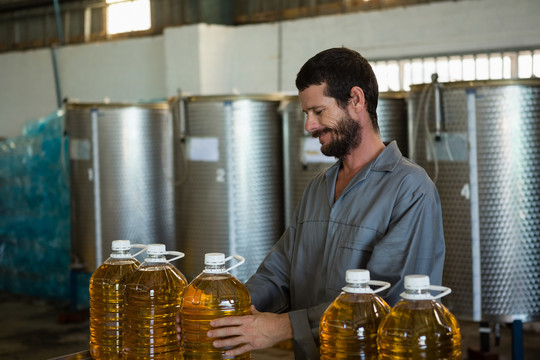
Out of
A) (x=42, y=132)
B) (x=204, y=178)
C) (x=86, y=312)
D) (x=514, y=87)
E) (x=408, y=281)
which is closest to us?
(x=408, y=281)

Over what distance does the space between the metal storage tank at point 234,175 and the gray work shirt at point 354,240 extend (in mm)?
2772

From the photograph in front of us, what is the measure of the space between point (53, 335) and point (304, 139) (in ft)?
9.45

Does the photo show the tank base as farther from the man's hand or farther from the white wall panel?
the man's hand

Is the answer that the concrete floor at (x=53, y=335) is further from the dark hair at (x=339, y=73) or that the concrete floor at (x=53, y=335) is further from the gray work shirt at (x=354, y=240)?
the dark hair at (x=339, y=73)

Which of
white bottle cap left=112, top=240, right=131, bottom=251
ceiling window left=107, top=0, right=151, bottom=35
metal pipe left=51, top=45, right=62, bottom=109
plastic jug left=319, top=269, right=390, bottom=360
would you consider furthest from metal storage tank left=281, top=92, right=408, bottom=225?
metal pipe left=51, top=45, right=62, bottom=109

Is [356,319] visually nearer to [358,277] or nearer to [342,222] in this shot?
[358,277]

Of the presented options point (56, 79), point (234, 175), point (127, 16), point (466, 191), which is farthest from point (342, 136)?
point (56, 79)

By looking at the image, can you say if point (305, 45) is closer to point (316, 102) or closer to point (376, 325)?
point (316, 102)

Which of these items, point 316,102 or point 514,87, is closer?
point 316,102

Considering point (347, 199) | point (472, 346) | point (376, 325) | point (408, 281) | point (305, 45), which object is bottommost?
point (472, 346)

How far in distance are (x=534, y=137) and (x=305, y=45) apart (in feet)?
14.2

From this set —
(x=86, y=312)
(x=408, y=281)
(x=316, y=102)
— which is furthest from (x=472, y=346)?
(x=408, y=281)

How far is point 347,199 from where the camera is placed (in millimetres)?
2076

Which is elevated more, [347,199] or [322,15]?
[322,15]
